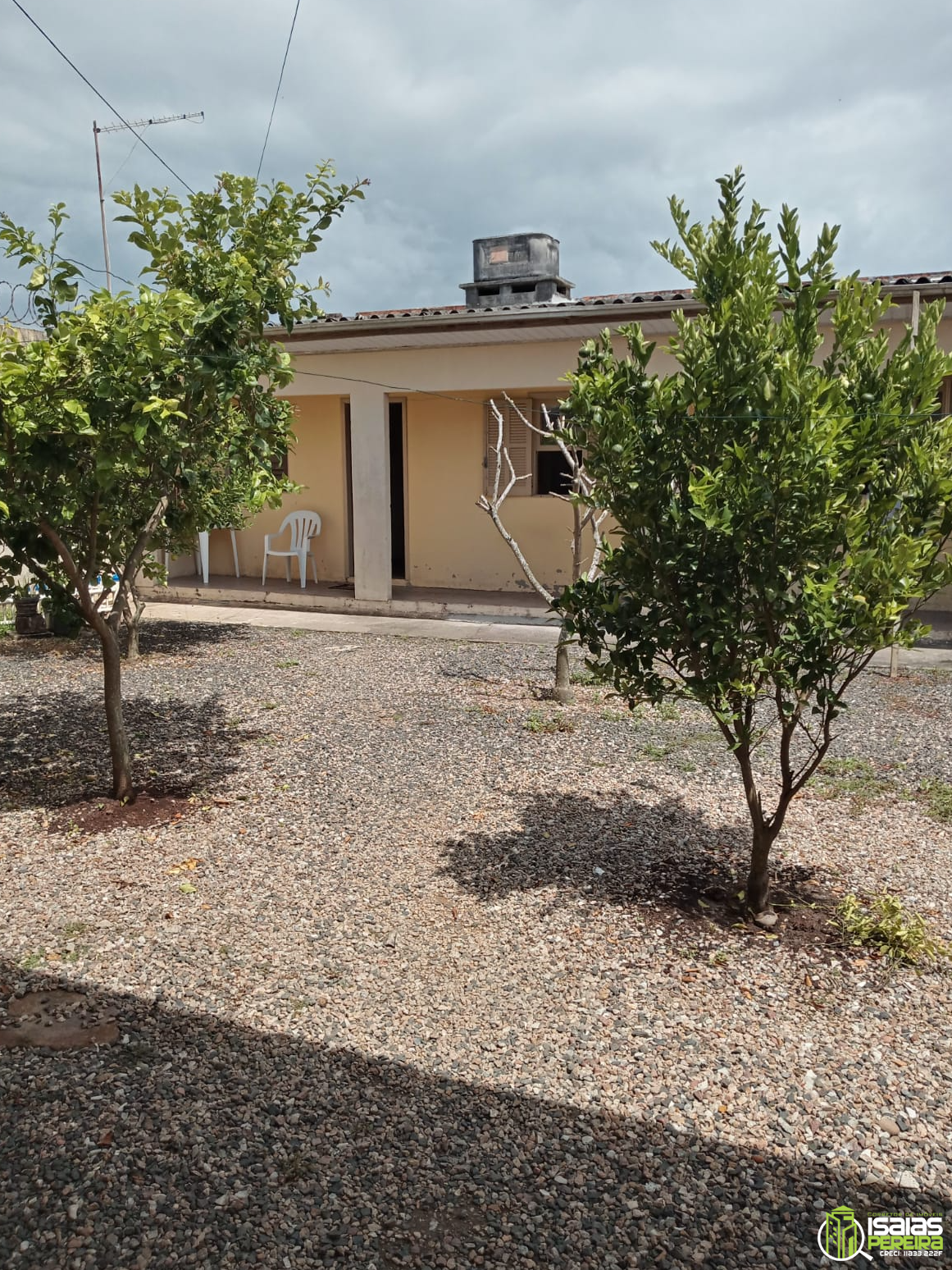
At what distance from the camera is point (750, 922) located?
Answer: 3.81m

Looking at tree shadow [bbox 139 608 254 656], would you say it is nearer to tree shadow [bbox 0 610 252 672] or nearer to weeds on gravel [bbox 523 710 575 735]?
tree shadow [bbox 0 610 252 672]

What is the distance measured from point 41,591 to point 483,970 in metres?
3.33

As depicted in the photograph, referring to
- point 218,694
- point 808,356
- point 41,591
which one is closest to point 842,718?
point 808,356

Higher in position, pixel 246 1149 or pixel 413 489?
pixel 413 489

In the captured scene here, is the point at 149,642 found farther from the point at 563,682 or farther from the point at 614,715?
the point at 614,715

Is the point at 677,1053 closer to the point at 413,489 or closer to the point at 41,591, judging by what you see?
the point at 41,591

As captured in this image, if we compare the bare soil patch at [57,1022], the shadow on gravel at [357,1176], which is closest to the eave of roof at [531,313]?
the bare soil patch at [57,1022]

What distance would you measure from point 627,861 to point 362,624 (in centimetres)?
654

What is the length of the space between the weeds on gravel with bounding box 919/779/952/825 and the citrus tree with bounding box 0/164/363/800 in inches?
157

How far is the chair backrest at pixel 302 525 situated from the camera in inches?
499

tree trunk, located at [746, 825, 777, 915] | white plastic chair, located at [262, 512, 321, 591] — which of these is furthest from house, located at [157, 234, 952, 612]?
tree trunk, located at [746, 825, 777, 915]

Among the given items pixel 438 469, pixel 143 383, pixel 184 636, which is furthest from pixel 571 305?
pixel 143 383

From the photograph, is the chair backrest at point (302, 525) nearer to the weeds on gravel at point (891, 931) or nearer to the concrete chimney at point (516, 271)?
the concrete chimney at point (516, 271)

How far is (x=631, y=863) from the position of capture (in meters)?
4.40
